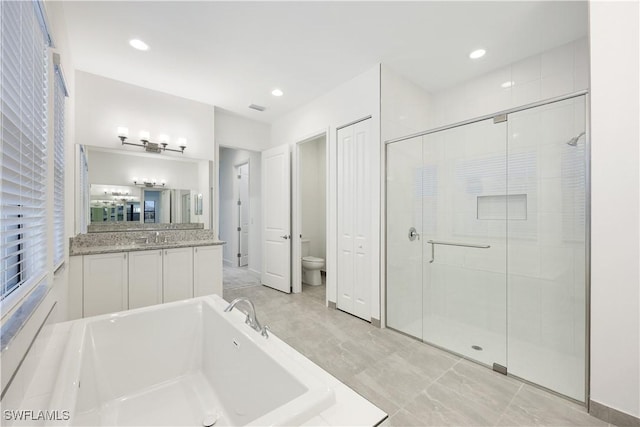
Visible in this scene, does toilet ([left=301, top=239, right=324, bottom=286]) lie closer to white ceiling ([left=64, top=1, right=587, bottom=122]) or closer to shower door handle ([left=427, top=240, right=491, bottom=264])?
shower door handle ([left=427, top=240, right=491, bottom=264])

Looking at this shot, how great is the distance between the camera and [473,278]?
256 cm

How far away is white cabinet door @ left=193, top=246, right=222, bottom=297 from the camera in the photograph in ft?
10.5

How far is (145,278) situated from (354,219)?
2.33 meters

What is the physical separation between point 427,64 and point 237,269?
15.6 ft

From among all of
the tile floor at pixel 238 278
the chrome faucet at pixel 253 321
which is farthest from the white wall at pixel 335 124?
the chrome faucet at pixel 253 321

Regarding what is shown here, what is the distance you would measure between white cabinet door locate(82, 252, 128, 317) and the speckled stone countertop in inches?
3.5

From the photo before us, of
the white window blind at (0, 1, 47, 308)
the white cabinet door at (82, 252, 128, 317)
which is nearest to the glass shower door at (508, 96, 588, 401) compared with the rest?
the white window blind at (0, 1, 47, 308)

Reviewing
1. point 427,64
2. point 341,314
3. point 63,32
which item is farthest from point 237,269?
point 427,64

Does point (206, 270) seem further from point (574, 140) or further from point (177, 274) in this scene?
point (574, 140)

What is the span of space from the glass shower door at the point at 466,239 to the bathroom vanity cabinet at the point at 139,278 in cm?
248

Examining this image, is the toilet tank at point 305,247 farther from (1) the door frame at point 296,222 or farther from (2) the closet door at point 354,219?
(2) the closet door at point 354,219

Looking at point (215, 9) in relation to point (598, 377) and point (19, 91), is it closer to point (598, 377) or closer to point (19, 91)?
point (19, 91)

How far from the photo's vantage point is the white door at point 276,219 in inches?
153

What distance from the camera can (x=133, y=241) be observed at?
3.21m
